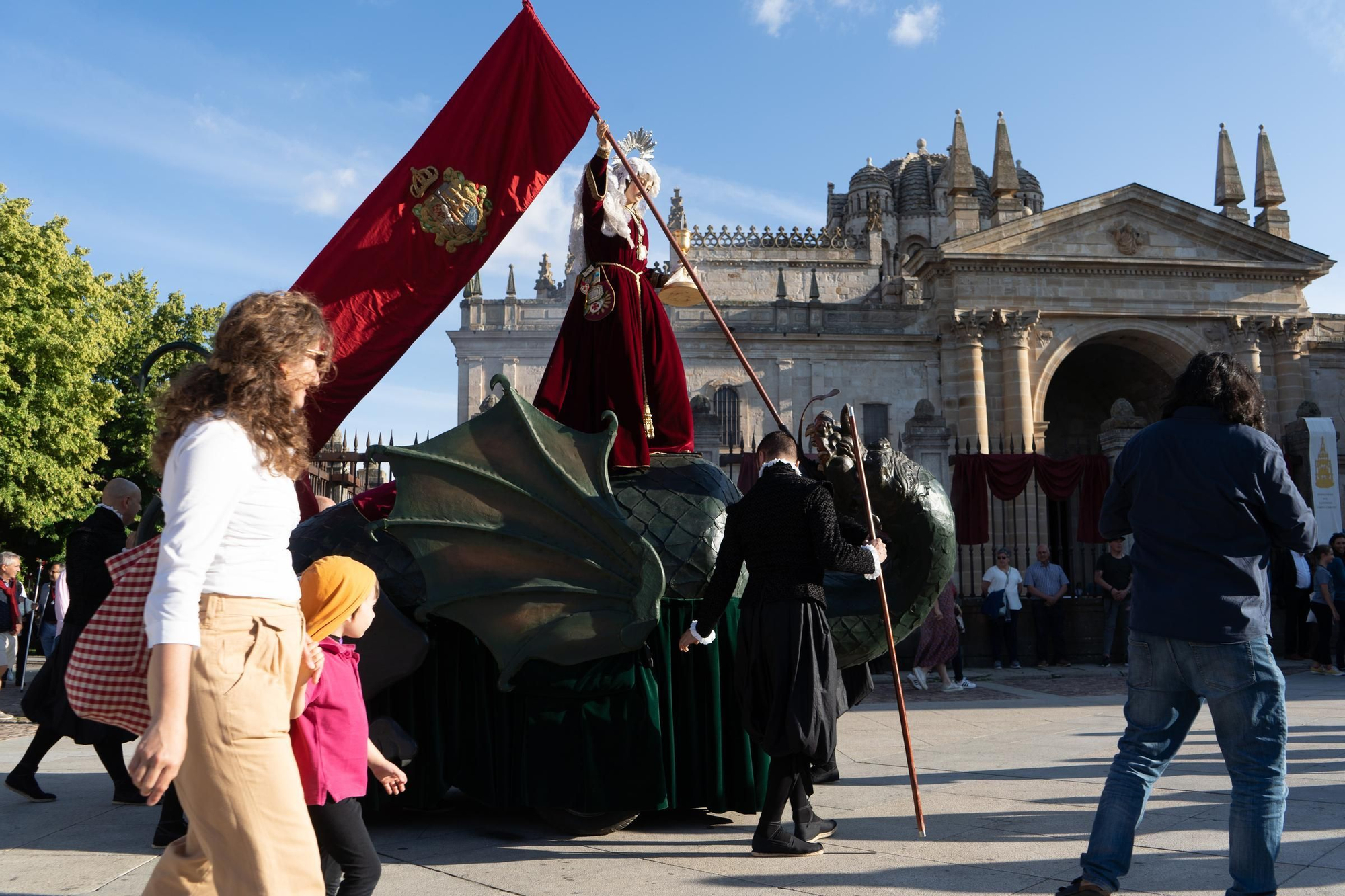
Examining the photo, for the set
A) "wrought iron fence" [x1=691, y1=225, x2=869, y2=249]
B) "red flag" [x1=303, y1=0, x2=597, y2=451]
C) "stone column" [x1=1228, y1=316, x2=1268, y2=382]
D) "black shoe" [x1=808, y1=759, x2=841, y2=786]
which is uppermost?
"wrought iron fence" [x1=691, y1=225, x2=869, y2=249]

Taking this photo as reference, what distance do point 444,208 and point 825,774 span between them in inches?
130

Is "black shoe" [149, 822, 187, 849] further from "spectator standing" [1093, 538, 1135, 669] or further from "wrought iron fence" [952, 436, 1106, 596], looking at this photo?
"wrought iron fence" [952, 436, 1106, 596]

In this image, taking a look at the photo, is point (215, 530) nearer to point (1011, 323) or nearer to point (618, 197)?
point (618, 197)

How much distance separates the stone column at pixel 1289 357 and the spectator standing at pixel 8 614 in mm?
31102

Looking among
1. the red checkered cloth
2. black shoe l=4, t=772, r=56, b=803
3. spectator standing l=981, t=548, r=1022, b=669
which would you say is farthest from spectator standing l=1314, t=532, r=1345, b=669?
the red checkered cloth

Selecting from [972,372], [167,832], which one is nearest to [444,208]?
[167,832]

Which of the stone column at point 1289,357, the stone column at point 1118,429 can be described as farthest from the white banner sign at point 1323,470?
the stone column at point 1289,357

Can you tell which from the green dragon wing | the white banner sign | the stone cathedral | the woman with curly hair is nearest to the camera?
the woman with curly hair

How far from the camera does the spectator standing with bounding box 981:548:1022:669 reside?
1371 cm

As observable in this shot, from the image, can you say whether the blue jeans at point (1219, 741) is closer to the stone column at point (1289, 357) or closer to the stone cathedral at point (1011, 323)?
the stone cathedral at point (1011, 323)

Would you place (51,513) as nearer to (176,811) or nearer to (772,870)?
(176,811)

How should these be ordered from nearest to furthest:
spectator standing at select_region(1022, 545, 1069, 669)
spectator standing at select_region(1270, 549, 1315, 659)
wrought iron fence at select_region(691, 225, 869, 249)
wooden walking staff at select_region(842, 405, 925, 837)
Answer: wooden walking staff at select_region(842, 405, 925, 837)
spectator standing at select_region(1270, 549, 1315, 659)
spectator standing at select_region(1022, 545, 1069, 669)
wrought iron fence at select_region(691, 225, 869, 249)

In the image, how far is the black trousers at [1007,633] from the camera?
13.9 meters

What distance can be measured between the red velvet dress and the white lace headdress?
3 cm
